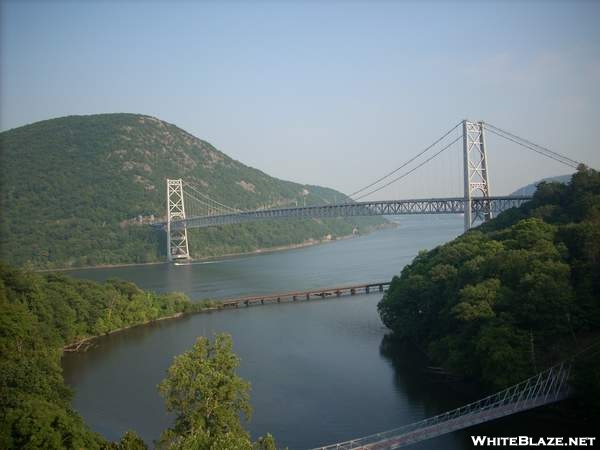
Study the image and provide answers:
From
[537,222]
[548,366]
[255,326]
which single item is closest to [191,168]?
[255,326]

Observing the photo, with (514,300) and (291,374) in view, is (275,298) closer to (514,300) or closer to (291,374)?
(291,374)

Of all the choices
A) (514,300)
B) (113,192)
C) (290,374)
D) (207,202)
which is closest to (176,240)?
(113,192)

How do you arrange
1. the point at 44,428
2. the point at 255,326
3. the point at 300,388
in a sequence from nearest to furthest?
1. the point at 44,428
2. the point at 300,388
3. the point at 255,326

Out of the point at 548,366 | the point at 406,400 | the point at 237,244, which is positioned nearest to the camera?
the point at 548,366

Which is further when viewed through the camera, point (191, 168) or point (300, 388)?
point (191, 168)

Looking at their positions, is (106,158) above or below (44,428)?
above

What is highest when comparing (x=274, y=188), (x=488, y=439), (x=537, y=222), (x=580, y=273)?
(x=274, y=188)

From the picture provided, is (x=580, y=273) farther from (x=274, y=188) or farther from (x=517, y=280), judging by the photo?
(x=274, y=188)
